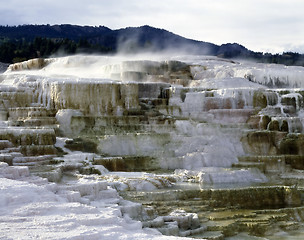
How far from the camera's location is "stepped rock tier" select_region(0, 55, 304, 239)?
27.6 ft

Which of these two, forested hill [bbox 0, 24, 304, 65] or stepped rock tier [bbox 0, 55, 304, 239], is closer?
stepped rock tier [bbox 0, 55, 304, 239]

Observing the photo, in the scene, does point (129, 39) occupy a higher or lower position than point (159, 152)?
higher

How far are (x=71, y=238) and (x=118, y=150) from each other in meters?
8.71

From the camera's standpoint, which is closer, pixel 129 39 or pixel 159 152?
pixel 159 152

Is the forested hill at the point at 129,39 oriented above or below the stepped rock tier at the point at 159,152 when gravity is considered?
above

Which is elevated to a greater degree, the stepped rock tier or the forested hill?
the forested hill

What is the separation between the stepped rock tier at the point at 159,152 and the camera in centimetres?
841

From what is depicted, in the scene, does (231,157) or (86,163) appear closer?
(86,163)

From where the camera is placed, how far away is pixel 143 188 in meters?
10.6

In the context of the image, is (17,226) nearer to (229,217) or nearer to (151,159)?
(229,217)

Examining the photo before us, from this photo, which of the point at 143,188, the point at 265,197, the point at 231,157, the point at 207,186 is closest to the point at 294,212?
the point at 265,197

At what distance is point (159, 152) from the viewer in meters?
13.7

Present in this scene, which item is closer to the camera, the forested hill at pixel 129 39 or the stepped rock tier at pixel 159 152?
the stepped rock tier at pixel 159 152

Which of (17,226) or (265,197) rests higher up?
(17,226)
